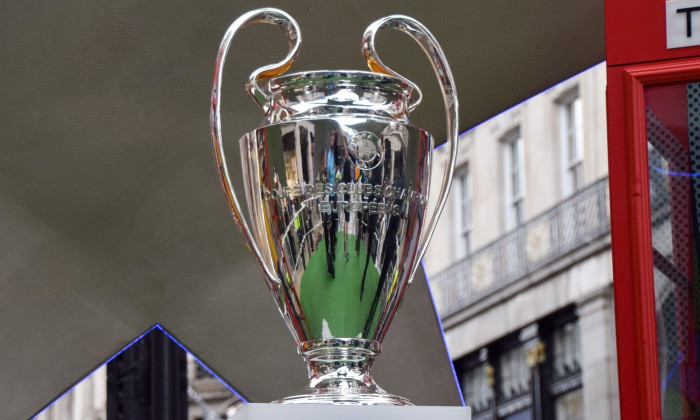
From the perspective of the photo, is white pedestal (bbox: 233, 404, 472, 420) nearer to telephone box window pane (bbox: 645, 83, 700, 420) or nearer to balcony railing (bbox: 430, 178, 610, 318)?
telephone box window pane (bbox: 645, 83, 700, 420)

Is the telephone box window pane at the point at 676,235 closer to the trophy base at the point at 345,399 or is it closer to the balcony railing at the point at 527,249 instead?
the trophy base at the point at 345,399

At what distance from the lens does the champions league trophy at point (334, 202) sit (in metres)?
2.34

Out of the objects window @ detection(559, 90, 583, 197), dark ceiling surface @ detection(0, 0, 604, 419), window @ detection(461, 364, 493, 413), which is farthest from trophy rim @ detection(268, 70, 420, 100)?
window @ detection(461, 364, 493, 413)

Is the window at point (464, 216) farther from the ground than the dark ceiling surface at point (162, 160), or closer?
farther from the ground

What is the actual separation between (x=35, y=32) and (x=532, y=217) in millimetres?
20103

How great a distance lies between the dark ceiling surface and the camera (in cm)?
435

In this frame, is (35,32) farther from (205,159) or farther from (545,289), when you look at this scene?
(545,289)

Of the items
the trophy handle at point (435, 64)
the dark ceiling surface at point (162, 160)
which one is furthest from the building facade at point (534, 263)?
the trophy handle at point (435, 64)

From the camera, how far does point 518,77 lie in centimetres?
455

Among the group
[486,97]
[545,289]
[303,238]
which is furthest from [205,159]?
[545,289]

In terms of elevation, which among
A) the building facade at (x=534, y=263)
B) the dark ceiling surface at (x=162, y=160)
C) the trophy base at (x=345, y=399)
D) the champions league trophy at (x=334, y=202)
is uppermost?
the building facade at (x=534, y=263)

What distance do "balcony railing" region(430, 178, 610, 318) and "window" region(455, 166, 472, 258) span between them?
72cm

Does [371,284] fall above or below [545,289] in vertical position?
below

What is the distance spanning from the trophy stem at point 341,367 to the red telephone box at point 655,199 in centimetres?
77
